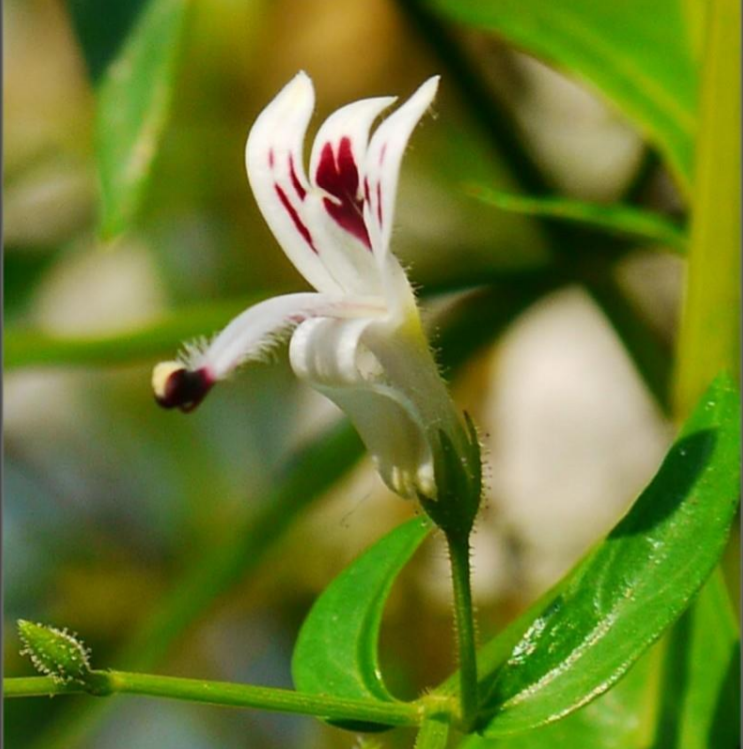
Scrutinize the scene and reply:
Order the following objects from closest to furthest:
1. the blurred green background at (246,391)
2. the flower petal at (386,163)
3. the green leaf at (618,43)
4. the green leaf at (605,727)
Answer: the flower petal at (386,163) → the green leaf at (605,727) → the green leaf at (618,43) → the blurred green background at (246,391)

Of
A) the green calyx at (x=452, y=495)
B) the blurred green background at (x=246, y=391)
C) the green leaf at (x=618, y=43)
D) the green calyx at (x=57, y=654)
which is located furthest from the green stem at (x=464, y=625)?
the blurred green background at (x=246, y=391)

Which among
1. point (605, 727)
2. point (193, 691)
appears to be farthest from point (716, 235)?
point (193, 691)

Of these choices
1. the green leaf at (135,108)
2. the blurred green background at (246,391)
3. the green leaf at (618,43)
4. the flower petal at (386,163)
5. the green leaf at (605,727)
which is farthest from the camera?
the blurred green background at (246,391)

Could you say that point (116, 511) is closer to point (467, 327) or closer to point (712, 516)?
point (467, 327)

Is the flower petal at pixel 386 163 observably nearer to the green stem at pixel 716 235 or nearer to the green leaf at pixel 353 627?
the green leaf at pixel 353 627

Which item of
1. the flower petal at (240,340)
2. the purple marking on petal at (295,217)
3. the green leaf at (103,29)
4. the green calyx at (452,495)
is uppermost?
the green leaf at (103,29)

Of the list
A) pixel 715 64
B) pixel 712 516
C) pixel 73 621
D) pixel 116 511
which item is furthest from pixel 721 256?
pixel 116 511
